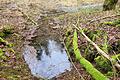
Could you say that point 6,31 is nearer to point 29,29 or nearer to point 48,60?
point 29,29

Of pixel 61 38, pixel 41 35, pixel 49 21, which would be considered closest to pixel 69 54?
pixel 61 38

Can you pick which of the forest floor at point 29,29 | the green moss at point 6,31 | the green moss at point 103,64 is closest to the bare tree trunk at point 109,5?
the forest floor at point 29,29

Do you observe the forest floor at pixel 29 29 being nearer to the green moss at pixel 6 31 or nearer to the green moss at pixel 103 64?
the green moss at pixel 6 31

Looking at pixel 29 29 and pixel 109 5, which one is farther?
pixel 109 5

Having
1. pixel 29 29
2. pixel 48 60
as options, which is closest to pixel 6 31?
pixel 29 29

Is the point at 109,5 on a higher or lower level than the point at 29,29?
higher

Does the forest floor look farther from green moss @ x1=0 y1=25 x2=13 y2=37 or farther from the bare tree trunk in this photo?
the bare tree trunk

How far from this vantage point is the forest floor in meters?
9.01

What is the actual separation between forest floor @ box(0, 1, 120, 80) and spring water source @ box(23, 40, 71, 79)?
254 millimetres

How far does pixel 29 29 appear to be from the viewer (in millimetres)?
15578

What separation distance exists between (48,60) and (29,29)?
5295 mm

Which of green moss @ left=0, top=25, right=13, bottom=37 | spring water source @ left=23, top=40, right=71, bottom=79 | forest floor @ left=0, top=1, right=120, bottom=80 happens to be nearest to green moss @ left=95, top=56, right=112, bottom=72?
forest floor @ left=0, top=1, right=120, bottom=80

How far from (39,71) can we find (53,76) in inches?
25.2

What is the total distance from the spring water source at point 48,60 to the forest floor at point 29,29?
0.25m
